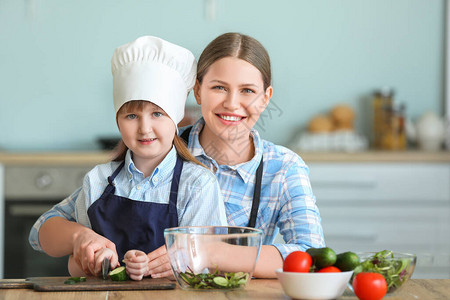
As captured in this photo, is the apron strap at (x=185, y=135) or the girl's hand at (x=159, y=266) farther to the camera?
the apron strap at (x=185, y=135)

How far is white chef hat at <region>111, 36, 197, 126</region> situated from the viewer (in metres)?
1.41

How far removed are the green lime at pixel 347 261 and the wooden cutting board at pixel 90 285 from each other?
292 millimetres

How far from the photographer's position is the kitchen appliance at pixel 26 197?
3.19 metres

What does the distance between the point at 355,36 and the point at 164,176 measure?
2.52m

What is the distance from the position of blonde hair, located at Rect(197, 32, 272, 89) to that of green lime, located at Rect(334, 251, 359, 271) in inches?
24.3

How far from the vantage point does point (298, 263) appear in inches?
41.5

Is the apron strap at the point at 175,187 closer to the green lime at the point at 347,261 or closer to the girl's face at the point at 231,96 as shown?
the girl's face at the point at 231,96

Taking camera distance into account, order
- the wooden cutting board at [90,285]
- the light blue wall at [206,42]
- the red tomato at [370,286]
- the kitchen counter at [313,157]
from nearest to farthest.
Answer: the red tomato at [370,286]
the wooden cutting board at [90,285]
the kitchen counter at [313,157]
the light blue wall at [206,42]

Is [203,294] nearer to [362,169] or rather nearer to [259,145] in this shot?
[259,145]

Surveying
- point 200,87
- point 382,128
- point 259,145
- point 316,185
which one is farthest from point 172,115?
point 382,128

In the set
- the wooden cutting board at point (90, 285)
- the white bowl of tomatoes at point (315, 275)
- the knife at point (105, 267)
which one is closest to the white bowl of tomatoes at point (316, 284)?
the white bowl of tomatoes at point (315, 275)

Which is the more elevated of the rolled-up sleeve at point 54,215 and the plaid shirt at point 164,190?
the plaid shirt at point 164,190

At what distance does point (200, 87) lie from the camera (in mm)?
1599

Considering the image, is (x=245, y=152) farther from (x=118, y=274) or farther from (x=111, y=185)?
(x=118, y=274)
